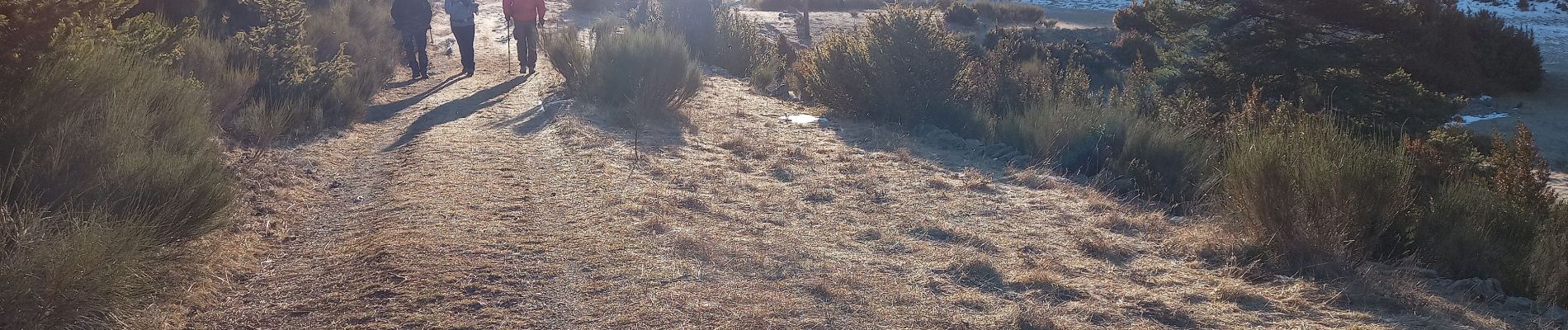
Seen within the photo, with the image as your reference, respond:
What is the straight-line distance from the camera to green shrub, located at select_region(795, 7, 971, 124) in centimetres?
991

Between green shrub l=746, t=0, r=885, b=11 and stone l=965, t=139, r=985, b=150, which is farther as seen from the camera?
green shrub l=746, t=0, r=885, b=11

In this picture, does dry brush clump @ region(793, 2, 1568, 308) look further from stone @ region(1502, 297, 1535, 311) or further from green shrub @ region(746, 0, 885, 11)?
green shrub @ region(746, 0, 885, 11)

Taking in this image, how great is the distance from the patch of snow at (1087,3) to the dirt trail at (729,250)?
41478 millimetres

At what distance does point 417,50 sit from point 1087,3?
1619 inches

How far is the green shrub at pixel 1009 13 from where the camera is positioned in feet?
127

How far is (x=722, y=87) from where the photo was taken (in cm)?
1272

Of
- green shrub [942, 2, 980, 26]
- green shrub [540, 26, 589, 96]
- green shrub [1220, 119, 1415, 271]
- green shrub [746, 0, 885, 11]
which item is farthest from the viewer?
green shrub [746, 0, 885, 11]

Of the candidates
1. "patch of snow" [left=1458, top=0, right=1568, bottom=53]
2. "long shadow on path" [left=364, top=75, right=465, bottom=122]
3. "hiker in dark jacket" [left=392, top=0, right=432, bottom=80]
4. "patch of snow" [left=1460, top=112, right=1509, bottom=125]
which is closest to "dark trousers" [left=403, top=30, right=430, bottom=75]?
"hiker in dark jacket" [left=392, top=0, right=432, bottom=80]

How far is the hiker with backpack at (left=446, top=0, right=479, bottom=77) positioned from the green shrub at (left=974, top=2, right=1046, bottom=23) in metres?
27.0

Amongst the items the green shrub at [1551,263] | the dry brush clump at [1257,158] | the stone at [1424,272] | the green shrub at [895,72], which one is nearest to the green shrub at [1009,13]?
the green shrub at [895,72]

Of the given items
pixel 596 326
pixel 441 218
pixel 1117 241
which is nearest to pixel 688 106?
pixel 441 218

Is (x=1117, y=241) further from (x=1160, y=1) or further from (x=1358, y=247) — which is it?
(x=1160, y=1)

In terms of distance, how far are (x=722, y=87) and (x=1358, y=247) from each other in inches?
342

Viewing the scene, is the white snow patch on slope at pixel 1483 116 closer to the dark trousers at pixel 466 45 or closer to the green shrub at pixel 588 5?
the dark trousers at pixel 466 45
